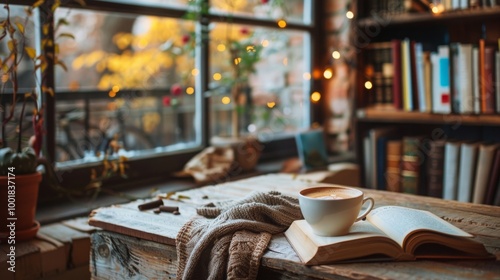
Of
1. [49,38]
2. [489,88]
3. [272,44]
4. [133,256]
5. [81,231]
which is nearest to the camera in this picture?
[133,256]

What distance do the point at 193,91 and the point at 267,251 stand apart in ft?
5.46

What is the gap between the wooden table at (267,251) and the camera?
1006 mm

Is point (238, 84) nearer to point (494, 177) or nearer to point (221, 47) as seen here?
point (221, 47)

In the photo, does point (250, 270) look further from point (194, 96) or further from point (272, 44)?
point (272, 44)

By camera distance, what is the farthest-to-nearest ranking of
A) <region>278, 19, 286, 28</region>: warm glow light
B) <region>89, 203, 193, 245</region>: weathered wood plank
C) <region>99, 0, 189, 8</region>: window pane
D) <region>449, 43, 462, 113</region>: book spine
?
<region>278, 19, 286, 28</region>: warm glow light < <region>449, 43, 462, 113</region>: book spine < <region>99, 0, 189, 8</region>: window pane < <region>89, 203, 193, 245</region>: weathered wood plank

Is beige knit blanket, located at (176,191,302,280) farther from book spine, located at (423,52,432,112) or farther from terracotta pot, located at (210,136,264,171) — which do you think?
book spine, located at (423,52,432,112)

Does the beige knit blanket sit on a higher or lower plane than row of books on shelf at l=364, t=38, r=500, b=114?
lower

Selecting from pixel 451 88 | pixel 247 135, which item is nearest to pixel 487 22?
pixel 451 88

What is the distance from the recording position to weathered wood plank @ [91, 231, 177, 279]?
51.4 inches

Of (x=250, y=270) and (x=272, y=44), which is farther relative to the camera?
(x=272, y=44)

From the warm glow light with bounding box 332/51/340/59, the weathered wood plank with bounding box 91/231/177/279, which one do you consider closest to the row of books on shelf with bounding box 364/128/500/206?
the warm glow light with bounding box 332/51/340/59

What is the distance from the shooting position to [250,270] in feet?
3.60

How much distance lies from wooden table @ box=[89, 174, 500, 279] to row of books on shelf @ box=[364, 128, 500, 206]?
3.46 feet

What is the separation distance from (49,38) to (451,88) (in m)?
1.73
